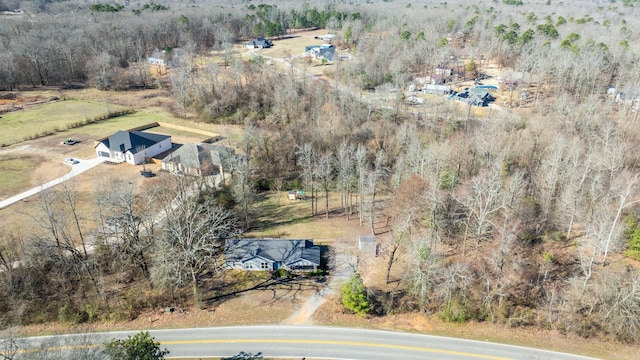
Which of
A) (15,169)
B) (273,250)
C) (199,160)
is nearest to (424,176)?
(273,250)

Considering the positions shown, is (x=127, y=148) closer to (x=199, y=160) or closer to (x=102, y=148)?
(x=102, y=148)

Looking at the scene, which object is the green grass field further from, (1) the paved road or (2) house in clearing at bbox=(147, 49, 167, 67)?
(2) house in clearing at bbox=(147, 49, 167, 67)

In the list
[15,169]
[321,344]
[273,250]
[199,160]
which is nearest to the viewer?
[321,344]

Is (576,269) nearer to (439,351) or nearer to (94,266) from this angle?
(439,351)

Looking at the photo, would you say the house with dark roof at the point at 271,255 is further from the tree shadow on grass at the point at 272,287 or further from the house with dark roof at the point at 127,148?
the house with dark roof at the point at 127,148

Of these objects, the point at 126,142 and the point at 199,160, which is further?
the point at 126,142

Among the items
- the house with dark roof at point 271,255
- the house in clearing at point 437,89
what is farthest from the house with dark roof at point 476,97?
the house with dark roof at point 271,255

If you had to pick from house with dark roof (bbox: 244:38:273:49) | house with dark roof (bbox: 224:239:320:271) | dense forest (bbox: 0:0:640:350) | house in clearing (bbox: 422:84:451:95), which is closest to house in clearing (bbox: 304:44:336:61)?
dense forest (bbox: 0:0:640:350)
